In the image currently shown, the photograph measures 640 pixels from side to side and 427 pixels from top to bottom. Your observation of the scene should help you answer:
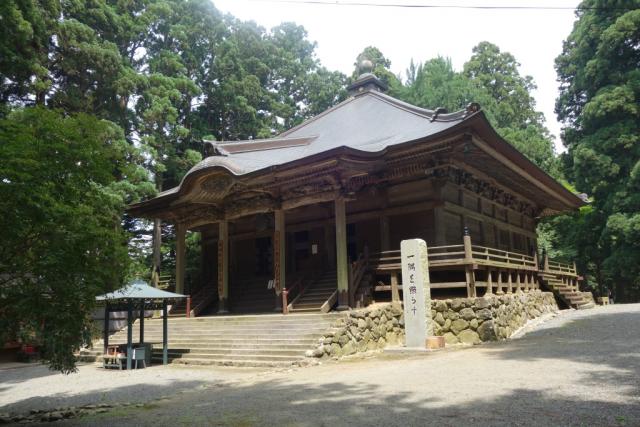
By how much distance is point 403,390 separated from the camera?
21.3 ft

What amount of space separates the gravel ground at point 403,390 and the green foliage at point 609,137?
1349cm

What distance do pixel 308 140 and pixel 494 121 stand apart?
19975 mm

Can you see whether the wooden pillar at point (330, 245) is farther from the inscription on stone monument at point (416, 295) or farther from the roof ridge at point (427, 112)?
the roof ridge at point (427, 112)

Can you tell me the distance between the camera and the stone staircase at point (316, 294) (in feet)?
44.9

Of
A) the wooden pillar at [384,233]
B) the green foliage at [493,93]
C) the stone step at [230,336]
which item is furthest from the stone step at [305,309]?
the green foliage at [493,93]

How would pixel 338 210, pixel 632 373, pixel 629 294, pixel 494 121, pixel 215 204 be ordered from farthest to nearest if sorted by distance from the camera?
pixel 494 121 → pixel 629 294 → pixel 215 204 → pixel 338 210 → pixel 632 373

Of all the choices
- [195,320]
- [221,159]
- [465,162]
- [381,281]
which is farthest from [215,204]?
[465,162]

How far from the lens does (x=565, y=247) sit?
28.3 meters

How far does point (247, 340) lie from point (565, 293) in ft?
45.1

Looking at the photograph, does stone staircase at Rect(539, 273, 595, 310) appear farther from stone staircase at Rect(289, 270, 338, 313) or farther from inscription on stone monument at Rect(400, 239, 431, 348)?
inscription on stone monument at Rect(400, 239, 431, 348)

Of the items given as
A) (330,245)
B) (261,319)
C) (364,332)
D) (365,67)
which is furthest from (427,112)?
(261,319)

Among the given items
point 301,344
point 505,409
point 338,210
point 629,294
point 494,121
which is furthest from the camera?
point 494,121

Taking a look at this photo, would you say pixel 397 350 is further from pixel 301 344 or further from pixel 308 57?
A: pixel 308 57

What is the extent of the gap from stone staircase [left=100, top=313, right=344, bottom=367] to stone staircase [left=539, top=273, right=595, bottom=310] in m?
10.8
